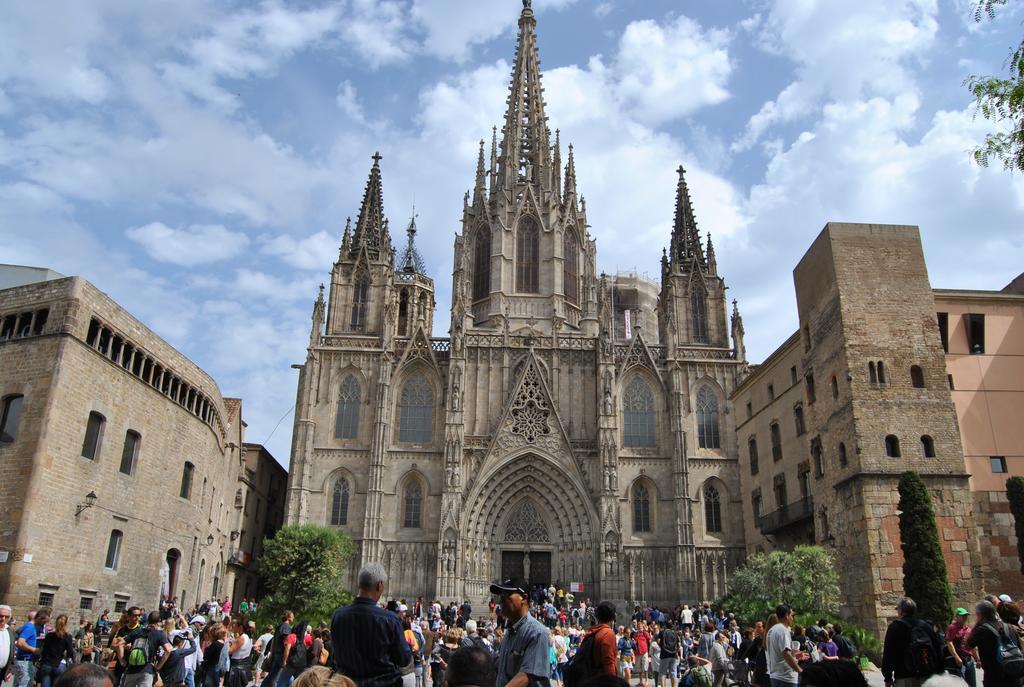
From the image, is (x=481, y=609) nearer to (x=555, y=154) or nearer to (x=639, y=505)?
(x=639, y=505)

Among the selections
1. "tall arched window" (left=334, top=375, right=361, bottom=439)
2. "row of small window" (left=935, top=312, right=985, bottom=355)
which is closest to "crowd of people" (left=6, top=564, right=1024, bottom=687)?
"row of small window" (left=935, top=312, right=985, bottom=355)

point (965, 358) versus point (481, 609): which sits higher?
point (965, 358)

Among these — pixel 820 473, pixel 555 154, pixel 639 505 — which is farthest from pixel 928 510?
pixel 555 154

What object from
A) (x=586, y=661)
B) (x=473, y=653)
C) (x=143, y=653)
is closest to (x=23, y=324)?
(x=143, y=653)

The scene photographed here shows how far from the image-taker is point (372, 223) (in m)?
49.2

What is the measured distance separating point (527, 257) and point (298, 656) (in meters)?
38.7

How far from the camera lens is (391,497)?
3997 cm

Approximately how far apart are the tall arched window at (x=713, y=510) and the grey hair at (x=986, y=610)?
33.6 m

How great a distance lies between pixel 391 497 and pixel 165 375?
47.8 feet

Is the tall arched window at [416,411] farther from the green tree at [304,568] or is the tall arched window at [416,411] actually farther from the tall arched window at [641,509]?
the tall arched window at [641,509]

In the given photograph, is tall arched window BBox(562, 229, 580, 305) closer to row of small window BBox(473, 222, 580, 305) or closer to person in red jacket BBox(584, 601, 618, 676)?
row of small window BBox(473, 222, 580, 305)

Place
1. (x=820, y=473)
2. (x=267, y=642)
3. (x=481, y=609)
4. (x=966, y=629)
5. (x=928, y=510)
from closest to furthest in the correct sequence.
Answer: (x=966, y=629) < (x=267, y=642) < (x=928, y=510) < (x=820, y=473) < (x=481, y=609)

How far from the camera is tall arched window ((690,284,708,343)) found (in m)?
45.9

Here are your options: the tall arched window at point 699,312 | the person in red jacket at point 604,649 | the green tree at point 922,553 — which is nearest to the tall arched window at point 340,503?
the tall arched window at point 699,312
